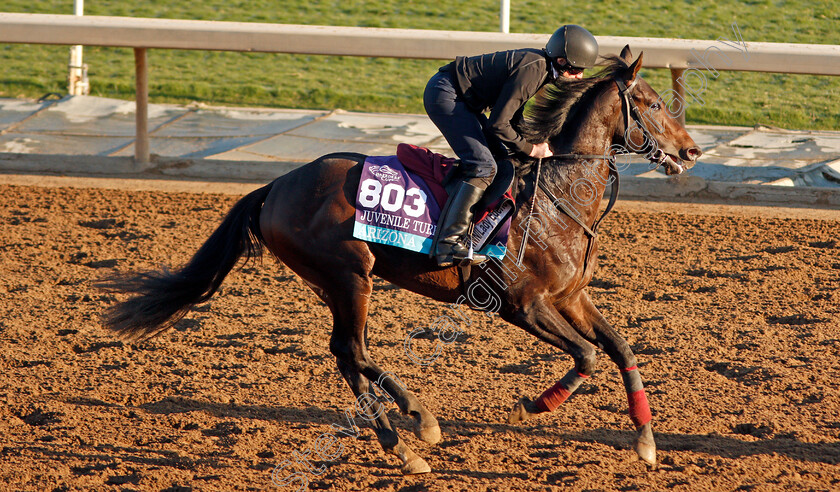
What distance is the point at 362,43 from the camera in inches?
358

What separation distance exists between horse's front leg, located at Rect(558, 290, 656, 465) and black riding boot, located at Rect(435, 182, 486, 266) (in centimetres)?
63

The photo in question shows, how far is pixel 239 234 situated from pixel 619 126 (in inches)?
82.7

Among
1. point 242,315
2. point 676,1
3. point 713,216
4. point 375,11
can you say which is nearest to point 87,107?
point 375,11

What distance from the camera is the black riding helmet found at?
4043 mm

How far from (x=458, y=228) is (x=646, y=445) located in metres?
1.38

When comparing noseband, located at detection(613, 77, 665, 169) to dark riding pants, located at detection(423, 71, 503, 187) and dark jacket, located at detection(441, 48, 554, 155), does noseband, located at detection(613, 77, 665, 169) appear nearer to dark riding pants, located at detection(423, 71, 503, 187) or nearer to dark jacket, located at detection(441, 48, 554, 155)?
dark jacket, located at detection(441, 48, 554, 155)

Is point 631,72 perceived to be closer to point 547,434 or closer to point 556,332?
point 556,332

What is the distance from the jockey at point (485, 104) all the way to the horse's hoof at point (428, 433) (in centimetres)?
82

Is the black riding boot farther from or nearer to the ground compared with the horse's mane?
nearer to the ground

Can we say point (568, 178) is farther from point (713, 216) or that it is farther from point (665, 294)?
point (713, 216)

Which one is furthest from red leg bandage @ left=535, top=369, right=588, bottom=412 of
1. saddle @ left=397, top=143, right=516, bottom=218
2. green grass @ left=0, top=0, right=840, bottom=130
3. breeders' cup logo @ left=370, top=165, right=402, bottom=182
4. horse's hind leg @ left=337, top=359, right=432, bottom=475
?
green grass @ left=0, top=0, right=840, bottom=130

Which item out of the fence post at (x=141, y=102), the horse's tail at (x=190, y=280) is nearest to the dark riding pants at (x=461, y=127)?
the horse's tail at (x=190, y=280)

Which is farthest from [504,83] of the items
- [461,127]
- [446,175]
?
[446,175]

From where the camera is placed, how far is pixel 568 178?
13.8 ft
